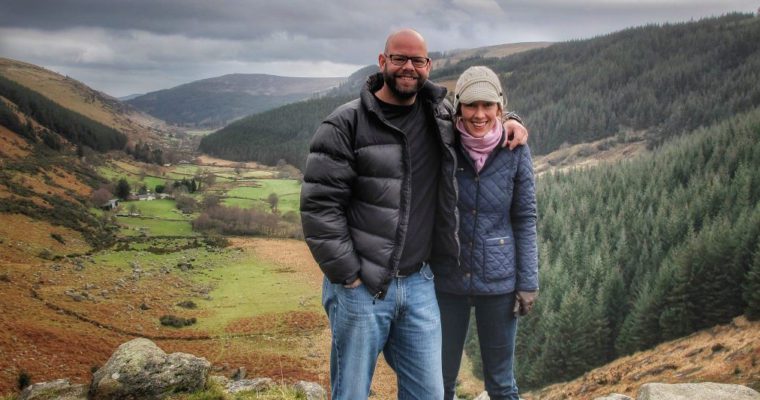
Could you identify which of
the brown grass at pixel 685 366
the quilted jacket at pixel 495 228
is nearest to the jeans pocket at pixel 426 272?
the quilted jacket at pixel 495 228

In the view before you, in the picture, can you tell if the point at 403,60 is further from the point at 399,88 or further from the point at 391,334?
the point at 391,334

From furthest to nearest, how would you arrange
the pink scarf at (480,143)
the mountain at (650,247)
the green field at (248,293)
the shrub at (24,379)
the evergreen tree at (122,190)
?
the evergreen tree at (122,190) → the green field at (248,293) → the mountain at (650,247) → the shrub at (24,379) → the pink scarf at (480,143)

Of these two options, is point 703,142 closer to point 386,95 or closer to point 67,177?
point 386,95

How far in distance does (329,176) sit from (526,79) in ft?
532

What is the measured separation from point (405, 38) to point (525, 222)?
199cm

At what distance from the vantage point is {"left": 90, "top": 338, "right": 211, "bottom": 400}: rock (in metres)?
6.59

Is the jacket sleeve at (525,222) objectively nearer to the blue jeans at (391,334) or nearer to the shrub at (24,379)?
the blue jeans at (391,334)

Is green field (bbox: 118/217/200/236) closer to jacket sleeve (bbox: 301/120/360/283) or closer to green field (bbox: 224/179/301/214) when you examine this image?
green field (bbox: 224/179/301/214)

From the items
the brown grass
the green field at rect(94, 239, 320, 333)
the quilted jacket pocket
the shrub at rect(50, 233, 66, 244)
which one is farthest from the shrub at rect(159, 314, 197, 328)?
the quilted jacket pocket

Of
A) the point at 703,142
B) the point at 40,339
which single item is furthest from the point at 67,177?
the point at 703,142

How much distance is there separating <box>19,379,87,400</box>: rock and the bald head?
669 centimetres

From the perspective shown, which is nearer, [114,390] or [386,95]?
[386,95]

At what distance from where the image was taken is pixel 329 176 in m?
3.24

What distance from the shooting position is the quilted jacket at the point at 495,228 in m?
4.07
